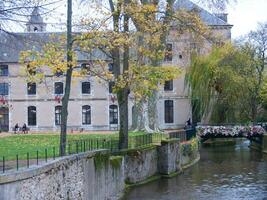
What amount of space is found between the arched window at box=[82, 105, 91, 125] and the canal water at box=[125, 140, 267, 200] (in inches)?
937

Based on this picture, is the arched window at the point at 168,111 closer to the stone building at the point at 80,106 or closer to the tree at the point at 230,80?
the stone building at the point at 80,106

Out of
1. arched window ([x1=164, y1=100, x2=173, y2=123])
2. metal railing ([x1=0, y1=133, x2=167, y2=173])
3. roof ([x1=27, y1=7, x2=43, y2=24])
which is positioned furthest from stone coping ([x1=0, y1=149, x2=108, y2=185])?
arched window ([x1=164, y1=100, x2=173, y2=123])

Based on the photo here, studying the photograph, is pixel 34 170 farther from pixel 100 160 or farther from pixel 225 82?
pixel 225 82

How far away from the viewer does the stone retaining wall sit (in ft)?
35.4

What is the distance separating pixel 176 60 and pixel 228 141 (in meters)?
9.43

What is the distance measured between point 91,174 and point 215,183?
9.40 metres

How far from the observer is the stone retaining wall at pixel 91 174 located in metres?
10.8

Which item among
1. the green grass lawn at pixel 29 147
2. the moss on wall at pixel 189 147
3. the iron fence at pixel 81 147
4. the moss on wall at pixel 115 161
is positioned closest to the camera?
the iron fence at pixel 81 147

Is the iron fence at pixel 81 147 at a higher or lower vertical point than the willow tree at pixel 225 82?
lower

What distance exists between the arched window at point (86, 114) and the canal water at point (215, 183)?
2379 cm

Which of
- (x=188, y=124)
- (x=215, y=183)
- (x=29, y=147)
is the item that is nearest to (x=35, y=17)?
(x=29, y=147)

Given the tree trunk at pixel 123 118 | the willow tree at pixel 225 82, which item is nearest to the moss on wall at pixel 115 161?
the tree trunk at pixel 123 118

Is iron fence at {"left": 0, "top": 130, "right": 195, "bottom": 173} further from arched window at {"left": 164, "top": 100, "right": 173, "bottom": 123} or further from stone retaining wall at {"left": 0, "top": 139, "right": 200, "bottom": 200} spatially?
arched window at {"left": 164, "top": 100, "right": 173, "bottom": 123}

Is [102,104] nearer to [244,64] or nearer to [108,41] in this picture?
[244,64]
